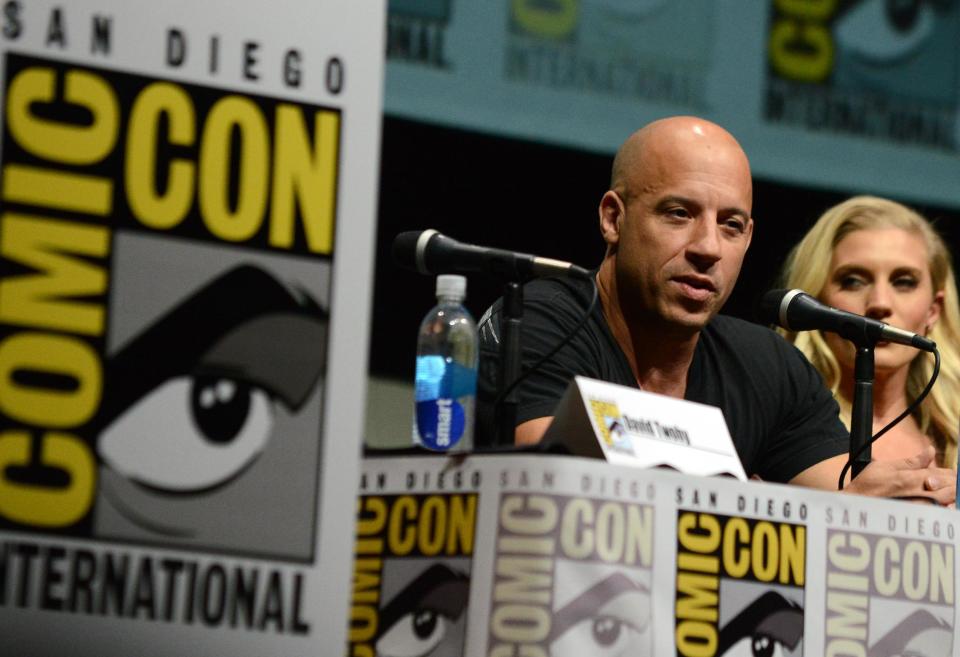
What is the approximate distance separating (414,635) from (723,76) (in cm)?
286

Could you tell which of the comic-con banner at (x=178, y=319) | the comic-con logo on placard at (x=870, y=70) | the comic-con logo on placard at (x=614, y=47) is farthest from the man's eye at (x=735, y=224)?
the comic-con logo on placard at (x=870, y=70)

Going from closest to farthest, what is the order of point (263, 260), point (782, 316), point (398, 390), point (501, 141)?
point (263, 260), point (782, 316), point (501, 141), point (398, 390)

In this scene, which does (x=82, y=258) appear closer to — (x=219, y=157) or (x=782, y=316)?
(x=219, y=157)

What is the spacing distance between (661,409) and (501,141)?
2588mm

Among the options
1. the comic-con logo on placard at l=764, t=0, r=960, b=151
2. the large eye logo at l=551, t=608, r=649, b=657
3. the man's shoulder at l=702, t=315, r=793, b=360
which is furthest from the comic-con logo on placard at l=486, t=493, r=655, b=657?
the comic-con logo on placard at l=764, t=0, r=960, b=151

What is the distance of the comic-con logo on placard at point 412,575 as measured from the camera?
165cm

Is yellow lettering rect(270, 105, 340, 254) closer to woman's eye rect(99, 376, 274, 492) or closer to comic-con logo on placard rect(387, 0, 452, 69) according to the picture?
woman's eye rect(99, 376, 274, 492)

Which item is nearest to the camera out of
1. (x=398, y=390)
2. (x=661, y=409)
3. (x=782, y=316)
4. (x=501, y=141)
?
(x=661, y=409)

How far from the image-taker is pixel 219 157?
1305 millimetres

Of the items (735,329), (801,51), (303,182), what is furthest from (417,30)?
(303,182)

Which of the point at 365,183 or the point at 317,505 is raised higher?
the point at 365,183

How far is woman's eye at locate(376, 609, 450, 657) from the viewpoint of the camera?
165 cm

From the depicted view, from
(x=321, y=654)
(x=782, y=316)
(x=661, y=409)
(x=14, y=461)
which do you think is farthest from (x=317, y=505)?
(x=782, y=316)

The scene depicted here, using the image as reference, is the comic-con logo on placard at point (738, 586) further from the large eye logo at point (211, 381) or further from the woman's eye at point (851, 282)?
the woman's eye at point (851, 282)
